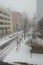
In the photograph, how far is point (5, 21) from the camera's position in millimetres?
1630

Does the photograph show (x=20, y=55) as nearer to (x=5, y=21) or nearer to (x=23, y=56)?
(x=23, y=56)

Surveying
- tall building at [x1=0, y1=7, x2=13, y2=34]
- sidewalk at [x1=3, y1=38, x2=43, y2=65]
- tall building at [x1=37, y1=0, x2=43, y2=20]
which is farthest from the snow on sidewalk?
tall building at [x1=37, y1=0, x2=43, y2=20]

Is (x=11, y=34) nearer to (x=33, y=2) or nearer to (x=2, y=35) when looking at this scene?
(x=2, y=35)

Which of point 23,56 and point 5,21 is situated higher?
point 5,21

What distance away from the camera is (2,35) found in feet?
5.37

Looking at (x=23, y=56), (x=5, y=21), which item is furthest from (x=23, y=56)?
(x=5, y=21)

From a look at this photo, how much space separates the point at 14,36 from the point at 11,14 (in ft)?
0.89

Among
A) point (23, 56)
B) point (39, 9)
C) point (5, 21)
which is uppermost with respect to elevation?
point (39, 9)

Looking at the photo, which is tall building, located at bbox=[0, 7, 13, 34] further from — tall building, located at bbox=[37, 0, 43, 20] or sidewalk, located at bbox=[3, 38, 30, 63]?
tall building, located at bbox=[37, 0, 43, 20]

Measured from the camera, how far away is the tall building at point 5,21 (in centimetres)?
161

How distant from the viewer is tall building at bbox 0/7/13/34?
161cm

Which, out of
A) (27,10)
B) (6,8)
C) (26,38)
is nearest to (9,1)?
(6,8)

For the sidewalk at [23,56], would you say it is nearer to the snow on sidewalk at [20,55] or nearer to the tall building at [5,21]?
the snow on sidewalk at [20,55]

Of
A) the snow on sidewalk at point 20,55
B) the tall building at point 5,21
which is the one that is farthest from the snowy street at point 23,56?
the tall building at point 5,21
